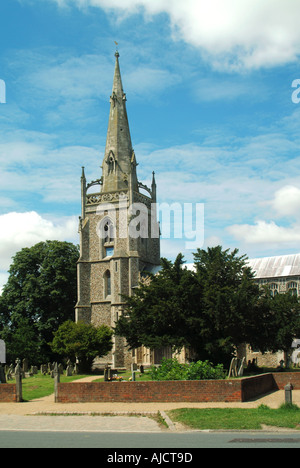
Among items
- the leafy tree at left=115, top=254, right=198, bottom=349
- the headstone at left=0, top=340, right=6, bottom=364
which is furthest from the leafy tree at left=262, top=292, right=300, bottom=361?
the headstone at left=0, top=340, right=6, bottom=364

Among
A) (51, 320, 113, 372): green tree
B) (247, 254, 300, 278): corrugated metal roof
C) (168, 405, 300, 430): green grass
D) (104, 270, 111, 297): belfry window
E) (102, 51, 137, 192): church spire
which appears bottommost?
(51, 320, 113, 372): green tree

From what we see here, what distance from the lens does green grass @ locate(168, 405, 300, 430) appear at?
12.7m

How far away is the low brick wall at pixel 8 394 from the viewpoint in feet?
68.2

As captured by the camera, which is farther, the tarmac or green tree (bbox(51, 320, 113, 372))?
green tree (bbox(51, 320, 113, 372))

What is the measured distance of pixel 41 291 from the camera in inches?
2136

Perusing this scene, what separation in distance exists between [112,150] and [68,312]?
1786 centimetres

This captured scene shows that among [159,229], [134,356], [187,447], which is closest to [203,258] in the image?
[134,356]

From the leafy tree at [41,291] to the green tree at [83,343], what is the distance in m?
9.43

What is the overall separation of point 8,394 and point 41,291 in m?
33.9

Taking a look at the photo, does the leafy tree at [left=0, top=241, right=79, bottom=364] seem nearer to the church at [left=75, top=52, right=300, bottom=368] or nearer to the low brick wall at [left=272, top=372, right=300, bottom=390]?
the church at [left=75, top=52, right=300, bottom=368]

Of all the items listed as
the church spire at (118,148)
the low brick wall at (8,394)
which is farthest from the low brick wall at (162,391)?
the church spire at (118,148)

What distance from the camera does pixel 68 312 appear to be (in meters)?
55.5

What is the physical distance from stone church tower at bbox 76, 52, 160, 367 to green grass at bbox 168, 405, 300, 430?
110 ft
